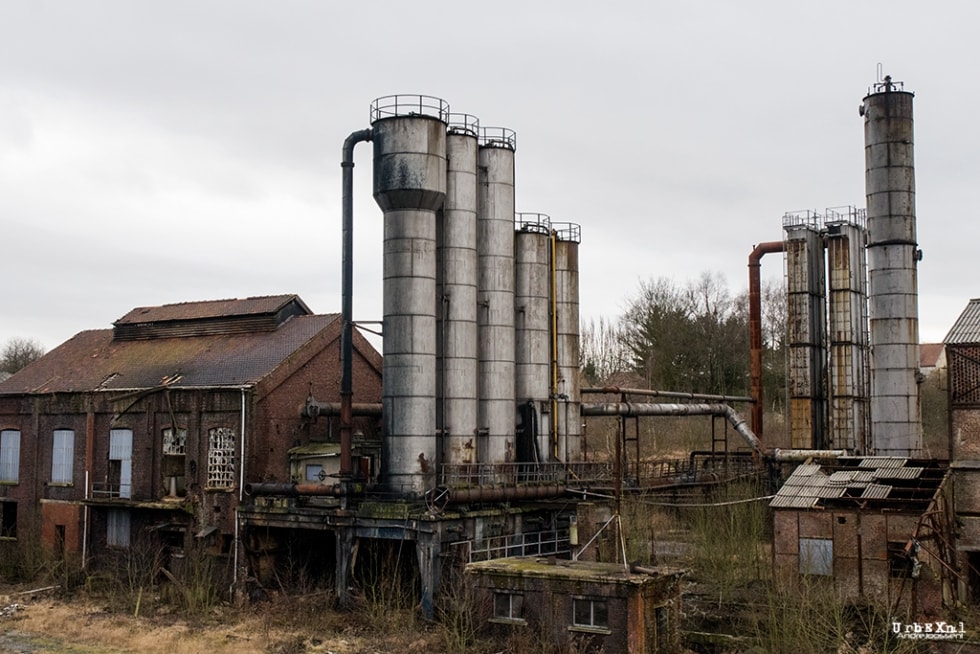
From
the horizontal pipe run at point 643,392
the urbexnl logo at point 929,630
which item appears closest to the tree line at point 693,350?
the horizontal pipe run at point 643,392

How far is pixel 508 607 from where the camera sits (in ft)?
72.7

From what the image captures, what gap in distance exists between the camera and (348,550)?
1032 inches

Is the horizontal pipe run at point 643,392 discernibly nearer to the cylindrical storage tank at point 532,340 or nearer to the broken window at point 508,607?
the cylindrical storage tank at point 532,340

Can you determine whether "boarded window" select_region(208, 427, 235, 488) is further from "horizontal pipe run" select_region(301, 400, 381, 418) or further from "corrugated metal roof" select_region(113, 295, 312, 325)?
"corrugated metal roof" select_region(113, 295, 312, 325)

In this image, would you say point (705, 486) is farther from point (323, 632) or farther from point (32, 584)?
point (32, 584)

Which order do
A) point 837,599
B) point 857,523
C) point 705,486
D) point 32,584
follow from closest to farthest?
point 837,599 → point 857,523 → point 32,584 → point 705,486

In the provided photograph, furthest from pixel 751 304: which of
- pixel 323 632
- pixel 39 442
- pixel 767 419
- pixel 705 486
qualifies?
pixel 39 442

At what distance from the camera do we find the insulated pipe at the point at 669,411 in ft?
110

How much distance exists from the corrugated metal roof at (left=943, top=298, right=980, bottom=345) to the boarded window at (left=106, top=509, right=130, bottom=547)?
24.0 m

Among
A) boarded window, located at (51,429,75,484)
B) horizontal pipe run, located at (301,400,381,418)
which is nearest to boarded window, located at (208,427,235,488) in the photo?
horizontal pipe run, located at (301,400,381,418)

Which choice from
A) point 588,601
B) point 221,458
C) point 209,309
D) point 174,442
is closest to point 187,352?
point 209,309

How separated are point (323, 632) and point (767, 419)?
112 feet

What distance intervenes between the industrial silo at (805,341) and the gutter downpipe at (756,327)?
1.33 m

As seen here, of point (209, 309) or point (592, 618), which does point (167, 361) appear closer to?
point (209, 309)
